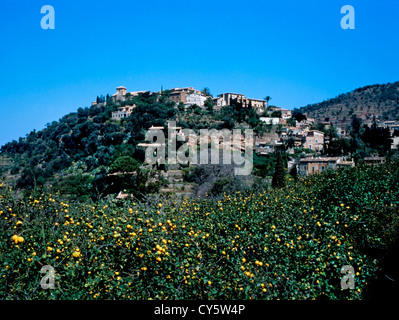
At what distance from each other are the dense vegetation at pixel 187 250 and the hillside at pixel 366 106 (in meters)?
64.1

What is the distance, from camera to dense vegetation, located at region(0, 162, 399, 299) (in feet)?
8.55

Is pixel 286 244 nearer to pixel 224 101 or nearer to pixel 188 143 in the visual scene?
pixel 188 143

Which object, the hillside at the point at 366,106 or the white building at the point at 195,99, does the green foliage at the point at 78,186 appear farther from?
the hillside at the point at 366,106

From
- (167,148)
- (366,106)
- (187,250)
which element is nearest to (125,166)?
(167,148)

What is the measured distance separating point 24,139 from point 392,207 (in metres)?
74.2

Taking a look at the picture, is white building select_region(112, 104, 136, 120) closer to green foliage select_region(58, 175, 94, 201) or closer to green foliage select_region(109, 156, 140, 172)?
green foliage select_region(58, 175, 94, 201)

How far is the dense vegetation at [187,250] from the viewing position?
261 cm

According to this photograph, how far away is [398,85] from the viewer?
7881cm

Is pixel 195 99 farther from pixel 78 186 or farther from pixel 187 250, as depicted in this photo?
pixel 187 250

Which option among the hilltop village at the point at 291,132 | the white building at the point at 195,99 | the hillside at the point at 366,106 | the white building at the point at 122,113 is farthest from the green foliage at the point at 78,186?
the hillside at the point at 366,106

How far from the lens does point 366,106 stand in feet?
236
